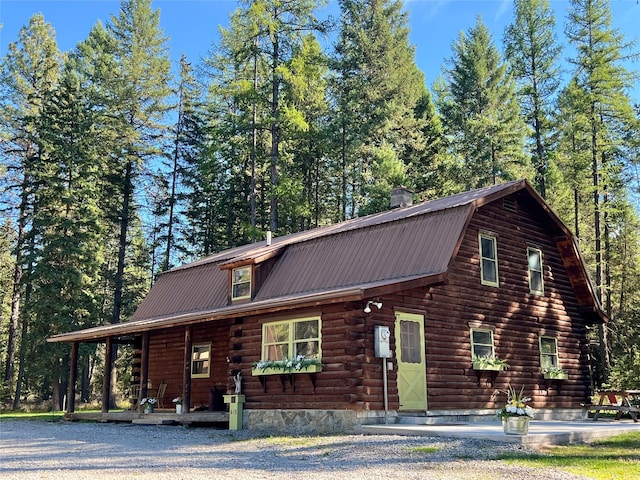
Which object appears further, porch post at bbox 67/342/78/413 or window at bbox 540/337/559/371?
porch post at bbox 67/342/78/413

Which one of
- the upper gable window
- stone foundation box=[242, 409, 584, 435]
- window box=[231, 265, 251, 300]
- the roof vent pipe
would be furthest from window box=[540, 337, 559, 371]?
window box=[231, 265, 251, 300]

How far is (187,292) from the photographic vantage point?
2053 centimetres

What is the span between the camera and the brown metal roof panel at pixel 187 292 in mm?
18953

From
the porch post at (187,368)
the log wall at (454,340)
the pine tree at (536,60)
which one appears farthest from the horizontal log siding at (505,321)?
the pine tree at (536,60)

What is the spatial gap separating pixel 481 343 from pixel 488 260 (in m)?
2.17

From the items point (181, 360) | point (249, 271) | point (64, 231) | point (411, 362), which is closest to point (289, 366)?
point (411, 362)

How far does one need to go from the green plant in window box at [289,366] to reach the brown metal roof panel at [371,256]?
2.24m

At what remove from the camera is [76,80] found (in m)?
30.6

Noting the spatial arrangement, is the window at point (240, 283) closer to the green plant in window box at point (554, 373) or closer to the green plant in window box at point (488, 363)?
the green plant in window box at point (488, 363)

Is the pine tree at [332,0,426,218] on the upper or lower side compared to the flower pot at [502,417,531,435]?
upper

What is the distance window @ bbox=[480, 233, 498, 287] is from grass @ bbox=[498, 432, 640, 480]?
234 inches

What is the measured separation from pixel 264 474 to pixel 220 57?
27.0 meters

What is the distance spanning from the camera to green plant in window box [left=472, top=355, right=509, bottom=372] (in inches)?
581

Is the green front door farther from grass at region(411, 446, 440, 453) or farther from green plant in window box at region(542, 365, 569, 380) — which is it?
green plant in window box at region(542, 365, 569, 380)
